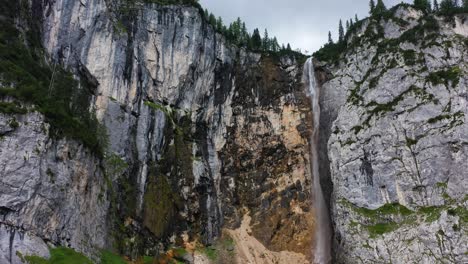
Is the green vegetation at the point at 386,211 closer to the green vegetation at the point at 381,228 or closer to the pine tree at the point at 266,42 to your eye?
the green vegetation at the point at 381,228

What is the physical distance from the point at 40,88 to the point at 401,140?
38.0 m

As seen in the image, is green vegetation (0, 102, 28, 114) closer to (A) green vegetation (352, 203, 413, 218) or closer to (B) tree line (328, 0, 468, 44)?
(A) green vegetation (352, 203, 413, 218)

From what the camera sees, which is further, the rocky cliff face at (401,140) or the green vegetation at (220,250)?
the green vegetation at (220,250)

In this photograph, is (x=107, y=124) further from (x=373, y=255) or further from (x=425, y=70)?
(x=425, y=70)

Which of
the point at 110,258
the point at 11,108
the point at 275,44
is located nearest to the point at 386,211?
the point at 110,258

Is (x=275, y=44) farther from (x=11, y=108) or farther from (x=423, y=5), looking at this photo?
(x=11, y=108)

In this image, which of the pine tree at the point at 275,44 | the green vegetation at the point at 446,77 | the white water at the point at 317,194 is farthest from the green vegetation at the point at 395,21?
the pine tree at the point at 275,44

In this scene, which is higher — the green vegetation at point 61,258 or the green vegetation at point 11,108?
the green vegetation at point 11,108

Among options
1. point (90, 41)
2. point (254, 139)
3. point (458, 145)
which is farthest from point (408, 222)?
point (90, 41)

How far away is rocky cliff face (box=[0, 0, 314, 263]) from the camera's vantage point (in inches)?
1512

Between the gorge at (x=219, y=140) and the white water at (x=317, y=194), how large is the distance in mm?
189

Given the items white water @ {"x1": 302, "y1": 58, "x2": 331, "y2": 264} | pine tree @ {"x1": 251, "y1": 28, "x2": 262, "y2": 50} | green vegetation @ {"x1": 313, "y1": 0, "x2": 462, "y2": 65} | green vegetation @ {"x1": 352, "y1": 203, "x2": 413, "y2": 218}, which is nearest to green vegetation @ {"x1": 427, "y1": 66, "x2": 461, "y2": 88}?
green vegetation @ {"x1": 313, "y1": 0, "x2": 462, "y2": 65}

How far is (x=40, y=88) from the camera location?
40.3 m

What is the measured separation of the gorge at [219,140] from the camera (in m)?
38.5
